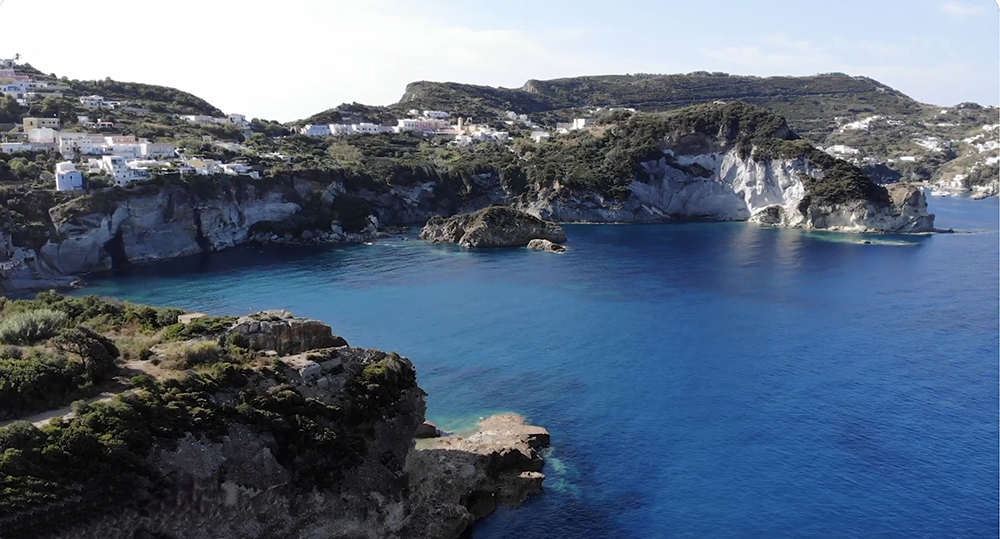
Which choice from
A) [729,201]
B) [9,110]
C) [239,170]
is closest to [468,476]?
[239,170]

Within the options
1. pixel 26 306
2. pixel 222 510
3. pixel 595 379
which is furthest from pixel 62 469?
pixel 595 379

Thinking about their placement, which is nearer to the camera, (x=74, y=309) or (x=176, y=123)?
(x=74, y=309)

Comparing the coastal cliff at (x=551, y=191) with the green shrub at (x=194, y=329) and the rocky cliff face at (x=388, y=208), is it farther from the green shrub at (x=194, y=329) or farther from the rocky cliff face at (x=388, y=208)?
the green shrub at (x=194, y=329)

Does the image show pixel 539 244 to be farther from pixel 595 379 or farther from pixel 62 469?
pixel 62 469

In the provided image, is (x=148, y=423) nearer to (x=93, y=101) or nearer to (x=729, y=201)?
(x=729, y=201)

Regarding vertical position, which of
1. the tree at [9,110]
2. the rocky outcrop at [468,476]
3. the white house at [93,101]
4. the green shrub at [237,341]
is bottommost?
the rocky outcrop at [468,476]

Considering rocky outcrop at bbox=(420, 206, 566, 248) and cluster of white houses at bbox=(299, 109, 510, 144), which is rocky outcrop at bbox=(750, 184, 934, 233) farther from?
cluster of white houses at bbox=(299, 109, 510, 144)

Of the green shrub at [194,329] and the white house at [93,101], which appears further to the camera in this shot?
the white house at [93,101]

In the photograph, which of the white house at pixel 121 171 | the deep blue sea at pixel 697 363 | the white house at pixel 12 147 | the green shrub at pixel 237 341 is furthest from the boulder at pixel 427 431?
the white house at pixel 12 147
